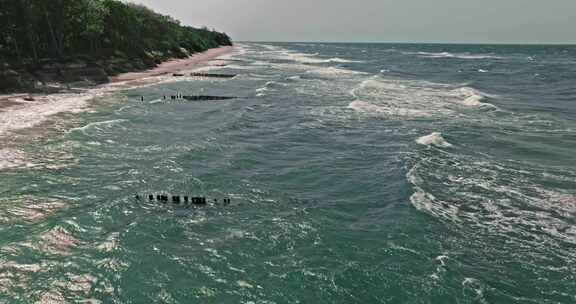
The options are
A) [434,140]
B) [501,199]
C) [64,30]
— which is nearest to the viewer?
[501,199]

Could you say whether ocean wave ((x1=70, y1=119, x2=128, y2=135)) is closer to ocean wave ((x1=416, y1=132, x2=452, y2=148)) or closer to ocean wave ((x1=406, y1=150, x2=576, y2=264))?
ocean wave ((x1=406, y1=150, x2=576, y2=264))

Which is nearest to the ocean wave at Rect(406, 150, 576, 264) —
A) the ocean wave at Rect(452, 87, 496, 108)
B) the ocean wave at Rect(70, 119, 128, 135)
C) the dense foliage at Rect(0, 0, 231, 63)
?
the ocean wave at Rect(70, 119, 128, 135)

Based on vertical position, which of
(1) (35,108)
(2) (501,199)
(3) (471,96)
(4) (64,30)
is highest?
(4) (64,30)

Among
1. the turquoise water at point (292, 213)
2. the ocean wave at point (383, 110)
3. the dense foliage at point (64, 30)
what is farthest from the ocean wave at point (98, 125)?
the dense foliage at point (64, 30)

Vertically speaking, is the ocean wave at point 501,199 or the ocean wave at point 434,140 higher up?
the ocean wave at point 434,140

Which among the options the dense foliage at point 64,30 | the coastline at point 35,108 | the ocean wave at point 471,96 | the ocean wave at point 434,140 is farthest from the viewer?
the dense foliage at point 64,30

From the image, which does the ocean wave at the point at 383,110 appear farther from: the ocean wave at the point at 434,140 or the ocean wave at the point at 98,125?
the ocean wave at the point at 98,125

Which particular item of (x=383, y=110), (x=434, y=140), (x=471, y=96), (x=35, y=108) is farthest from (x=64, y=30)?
(x=471, y=96)

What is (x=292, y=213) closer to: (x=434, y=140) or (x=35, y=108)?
(x=434, y=140)
